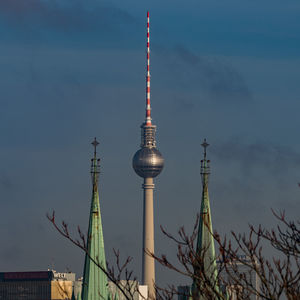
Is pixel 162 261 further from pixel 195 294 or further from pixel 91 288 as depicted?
pixel 91 288

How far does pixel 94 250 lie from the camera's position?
290 feet

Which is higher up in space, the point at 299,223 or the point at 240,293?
the point at 299,223

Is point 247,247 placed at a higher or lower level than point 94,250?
lower

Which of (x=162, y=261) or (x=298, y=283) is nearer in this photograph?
(x=162, y=261)

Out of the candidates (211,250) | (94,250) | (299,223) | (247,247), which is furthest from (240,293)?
(211,250)

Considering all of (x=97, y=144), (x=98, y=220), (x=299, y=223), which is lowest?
(x=299, y=223)

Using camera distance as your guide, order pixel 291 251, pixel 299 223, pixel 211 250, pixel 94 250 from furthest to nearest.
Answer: pixel 211 250 → pixel 94 250 → pixel 299 223 → pixel 291 251

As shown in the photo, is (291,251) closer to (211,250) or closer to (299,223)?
(299,223)

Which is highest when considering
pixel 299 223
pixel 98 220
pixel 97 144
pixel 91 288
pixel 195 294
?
pixel 97 144

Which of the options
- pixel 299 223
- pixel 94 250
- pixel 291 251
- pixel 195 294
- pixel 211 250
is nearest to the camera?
pixel 195 294

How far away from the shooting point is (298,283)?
37094mm

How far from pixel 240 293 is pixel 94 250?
5390 cm

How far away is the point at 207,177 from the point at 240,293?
62.4 m

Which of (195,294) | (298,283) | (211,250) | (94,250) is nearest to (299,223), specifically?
(298,283)
